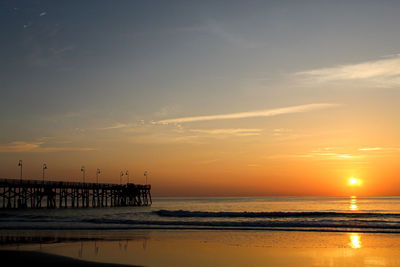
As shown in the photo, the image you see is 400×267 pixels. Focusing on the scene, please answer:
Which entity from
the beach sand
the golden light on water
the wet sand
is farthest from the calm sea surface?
the wet sand

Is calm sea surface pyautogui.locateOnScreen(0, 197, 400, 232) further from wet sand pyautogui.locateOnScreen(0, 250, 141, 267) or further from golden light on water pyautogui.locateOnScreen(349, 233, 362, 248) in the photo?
wet sand pyautogui.locateOnScreen(0, 250, 141, 267)

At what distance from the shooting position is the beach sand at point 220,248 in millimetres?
14570

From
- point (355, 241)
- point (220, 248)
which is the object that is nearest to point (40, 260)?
point (220, 248)

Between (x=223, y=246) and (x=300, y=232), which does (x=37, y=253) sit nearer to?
(x=223, y=246)

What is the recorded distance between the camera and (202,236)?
74.6 feet

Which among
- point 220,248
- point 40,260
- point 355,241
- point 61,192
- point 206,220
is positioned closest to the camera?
point 40,260

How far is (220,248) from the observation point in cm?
1791

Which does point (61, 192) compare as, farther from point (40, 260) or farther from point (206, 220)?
point (40, 260)

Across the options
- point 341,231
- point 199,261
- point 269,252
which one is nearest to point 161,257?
point 199,261

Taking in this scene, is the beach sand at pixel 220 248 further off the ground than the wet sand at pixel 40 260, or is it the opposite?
the wet sand at pixel 40 260

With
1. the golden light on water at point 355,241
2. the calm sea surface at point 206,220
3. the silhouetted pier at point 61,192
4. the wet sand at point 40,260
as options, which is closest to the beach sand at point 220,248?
the golden light on water at point 355,241

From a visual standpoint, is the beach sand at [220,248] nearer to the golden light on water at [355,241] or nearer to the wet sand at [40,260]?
the golden light on water at [355,241]

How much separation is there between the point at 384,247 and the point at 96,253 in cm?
1292

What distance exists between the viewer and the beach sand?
14.6 meters
